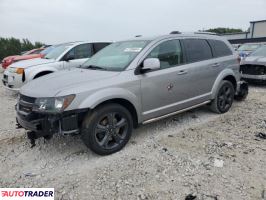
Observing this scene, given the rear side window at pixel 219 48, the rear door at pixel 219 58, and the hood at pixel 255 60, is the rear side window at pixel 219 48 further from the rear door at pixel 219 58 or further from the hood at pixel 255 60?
the hood at pixel 255 60

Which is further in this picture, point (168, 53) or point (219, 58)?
point (219, 58)

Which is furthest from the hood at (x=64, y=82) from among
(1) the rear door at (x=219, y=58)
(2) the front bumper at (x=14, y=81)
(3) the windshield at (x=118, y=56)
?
(2) the front bumper at (x=14, y=81)

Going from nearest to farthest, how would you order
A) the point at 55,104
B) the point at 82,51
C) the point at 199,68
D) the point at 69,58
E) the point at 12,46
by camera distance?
1. the point at 55,104
2. the point at 199,68
3. the point at 69,58
4. the point at 82,51
5. the point at 12,46

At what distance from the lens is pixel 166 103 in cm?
455

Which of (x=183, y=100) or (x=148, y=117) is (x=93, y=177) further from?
(x=183, y=100)

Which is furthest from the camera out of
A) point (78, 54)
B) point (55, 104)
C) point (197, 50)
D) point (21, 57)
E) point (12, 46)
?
point (12, 46)

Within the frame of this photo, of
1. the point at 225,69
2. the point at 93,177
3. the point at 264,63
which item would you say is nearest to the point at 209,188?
the point at 93,177

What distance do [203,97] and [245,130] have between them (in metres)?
1.01

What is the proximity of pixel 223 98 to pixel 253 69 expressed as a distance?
3.58m

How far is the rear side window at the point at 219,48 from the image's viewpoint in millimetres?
5543

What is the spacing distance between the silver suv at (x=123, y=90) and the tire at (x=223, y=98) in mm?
32

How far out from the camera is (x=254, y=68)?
8531 mm

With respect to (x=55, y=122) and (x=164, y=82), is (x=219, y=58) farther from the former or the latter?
(x=55, y=122)

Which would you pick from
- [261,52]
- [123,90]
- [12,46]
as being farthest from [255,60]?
[12,46]
